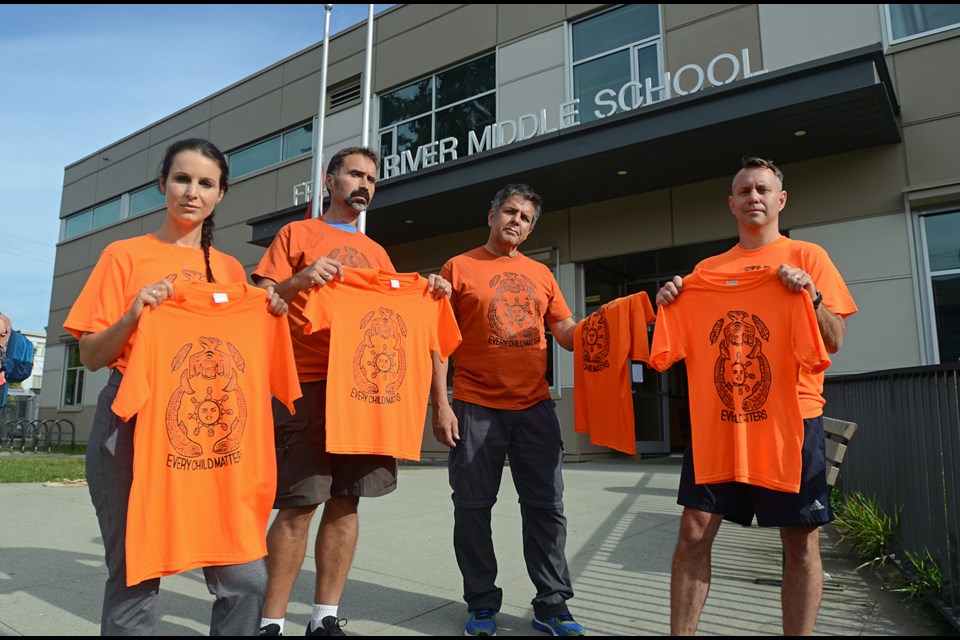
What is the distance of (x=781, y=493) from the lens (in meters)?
2.55

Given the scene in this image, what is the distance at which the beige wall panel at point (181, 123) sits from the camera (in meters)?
19.2

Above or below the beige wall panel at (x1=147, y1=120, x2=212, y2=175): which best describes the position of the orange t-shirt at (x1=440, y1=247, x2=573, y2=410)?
below

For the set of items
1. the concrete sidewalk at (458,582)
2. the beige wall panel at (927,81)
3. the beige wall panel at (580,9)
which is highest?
the beige wall panel at (580,9)

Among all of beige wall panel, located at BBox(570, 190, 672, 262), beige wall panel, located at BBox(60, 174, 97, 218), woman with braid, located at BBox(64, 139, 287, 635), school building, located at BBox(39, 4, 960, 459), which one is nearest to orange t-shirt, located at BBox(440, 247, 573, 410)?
woman with braid, located at BBox(64, 139, 287, 635)

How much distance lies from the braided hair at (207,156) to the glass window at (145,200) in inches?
758

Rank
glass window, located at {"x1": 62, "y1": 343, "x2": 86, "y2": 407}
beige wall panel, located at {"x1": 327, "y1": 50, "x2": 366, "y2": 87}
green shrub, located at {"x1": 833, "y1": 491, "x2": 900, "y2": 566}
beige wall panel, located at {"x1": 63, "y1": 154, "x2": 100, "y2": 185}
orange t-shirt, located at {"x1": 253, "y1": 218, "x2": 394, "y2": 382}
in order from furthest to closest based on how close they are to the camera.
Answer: beige wall panel, located at {"x1": 63, "y1": 154, "x2": 100, "y2": 185} → glass window, located at {"x1": 62, "y1": 343, "x2": 86, "y2": 407} → beige wall panel, located at {"x1": 327, "y1": 50, "x2": 366, "y2": 87} → green shrub, located at {"x1": 833, "y1": 491, "x2": 900, "y2": 566} → orange t-shirt, located at {"x1": 253, "y1": 218, "x2": 394, "y2": 382}

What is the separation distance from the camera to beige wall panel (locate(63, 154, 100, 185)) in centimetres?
2281

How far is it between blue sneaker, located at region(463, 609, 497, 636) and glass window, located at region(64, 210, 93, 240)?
24414 millimetres

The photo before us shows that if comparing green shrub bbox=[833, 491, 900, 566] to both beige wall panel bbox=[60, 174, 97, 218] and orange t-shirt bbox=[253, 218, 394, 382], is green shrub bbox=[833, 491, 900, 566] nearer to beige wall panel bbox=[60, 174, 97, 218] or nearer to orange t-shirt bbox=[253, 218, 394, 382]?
orange t-shirt bbox=[253, 218, 394, 382]

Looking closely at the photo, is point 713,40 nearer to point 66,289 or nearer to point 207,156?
point 207,156

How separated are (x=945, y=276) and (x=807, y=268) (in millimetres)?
7492

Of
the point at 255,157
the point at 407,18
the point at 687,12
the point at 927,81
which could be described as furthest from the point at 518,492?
the point at 255,157

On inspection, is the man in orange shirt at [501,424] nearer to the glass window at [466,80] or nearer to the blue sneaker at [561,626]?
the blue sneaker at [561,626]

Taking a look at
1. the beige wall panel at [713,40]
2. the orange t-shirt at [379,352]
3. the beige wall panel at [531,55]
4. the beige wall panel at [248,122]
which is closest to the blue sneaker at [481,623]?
the orange t-shirt at [379,352]
